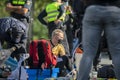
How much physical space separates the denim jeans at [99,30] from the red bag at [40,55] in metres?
3.21

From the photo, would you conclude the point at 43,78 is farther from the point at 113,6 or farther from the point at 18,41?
the point at 113,6

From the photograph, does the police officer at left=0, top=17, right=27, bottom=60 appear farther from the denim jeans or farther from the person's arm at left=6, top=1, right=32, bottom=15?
the denim jeans

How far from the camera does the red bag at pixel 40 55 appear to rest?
9266 mm

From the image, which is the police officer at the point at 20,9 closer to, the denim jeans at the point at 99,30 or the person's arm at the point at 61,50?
the person's arm at the point at 61,50

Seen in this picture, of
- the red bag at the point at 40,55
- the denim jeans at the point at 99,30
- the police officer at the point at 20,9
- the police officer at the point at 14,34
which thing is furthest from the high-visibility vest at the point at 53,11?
the denim jeans at the point at 99,30

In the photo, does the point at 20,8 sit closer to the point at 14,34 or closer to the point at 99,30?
the point at 14,34

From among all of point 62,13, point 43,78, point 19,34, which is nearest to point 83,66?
point 43,78

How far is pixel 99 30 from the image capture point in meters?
6.04

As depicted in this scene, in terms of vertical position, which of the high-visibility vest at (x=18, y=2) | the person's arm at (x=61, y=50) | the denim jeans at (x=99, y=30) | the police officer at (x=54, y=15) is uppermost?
the denim jeans at (x=99, y=30)

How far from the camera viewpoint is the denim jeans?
19.6ft

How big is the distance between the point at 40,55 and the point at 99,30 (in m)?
3.43

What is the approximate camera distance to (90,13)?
19.7ft

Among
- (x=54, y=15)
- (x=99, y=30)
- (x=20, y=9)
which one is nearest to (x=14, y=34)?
(x=20, y=9)

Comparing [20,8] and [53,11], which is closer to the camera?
[20,8]
